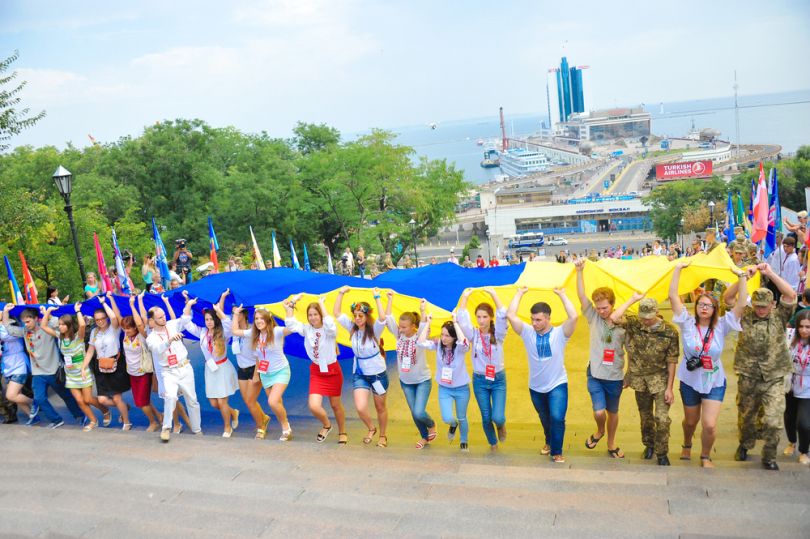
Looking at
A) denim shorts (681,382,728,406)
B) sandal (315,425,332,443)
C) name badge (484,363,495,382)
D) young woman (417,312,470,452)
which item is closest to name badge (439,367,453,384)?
young woman (417,312,470,452)

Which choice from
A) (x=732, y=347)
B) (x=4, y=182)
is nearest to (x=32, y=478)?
(x=732, y=347)

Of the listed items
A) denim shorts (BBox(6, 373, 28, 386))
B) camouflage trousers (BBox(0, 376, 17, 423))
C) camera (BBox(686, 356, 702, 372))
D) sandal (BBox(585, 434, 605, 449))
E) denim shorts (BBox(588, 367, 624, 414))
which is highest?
camera (BBox(686, 356, 702, 372))

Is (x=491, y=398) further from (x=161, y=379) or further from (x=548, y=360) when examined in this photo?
(x=161, y=379)

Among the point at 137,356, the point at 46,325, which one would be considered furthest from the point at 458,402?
the point at 46,325

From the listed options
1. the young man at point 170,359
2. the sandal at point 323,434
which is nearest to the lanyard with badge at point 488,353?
the sandal at point 323,434

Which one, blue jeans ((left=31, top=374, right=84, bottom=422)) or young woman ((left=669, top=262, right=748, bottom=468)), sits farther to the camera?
blue jeans ((left=31, top=374, right=84, bottom=422))

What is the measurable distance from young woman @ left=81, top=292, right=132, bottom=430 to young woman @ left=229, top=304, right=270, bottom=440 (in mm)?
1456

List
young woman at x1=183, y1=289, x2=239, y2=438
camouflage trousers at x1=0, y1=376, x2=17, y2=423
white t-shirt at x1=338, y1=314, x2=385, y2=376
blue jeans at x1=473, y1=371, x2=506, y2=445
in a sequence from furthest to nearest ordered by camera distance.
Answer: camouflage trousers at x1=0, y1=376, x2=17, y2=423 < young woman at x1=183, y1=289, x2=239, y2=438 < white t-shirt at x1=338, y1=314, x2=385, y2=376 < blue jeans at x1=473, y1=371, x2=506, y2=445

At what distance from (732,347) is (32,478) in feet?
29.0

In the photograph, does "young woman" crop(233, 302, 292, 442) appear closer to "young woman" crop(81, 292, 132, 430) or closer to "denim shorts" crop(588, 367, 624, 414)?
"young woman" crop(81, 292, 132, 430)

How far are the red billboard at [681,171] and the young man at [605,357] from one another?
152m

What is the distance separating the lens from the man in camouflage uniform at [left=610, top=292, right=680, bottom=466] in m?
6.29

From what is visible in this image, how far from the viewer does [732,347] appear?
10180 mm

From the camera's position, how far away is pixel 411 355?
718cm
